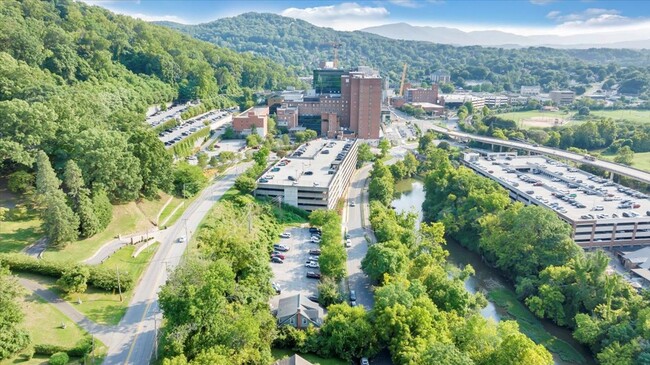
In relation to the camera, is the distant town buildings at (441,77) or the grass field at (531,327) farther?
the distant town buildings at (441,77)

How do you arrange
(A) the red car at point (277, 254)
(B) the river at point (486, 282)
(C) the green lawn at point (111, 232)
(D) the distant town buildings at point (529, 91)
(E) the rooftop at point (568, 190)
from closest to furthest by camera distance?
(C) the green lawn at point (111, 232) → (B) the river at point (486, 282) → (A) the red car at point (277, 254) → (E) the rooftop at point (568, 190) → (D) the distant town buildings at point (529, 91)

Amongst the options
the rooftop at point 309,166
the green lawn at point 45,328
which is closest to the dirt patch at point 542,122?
the rooftop at point 309,166

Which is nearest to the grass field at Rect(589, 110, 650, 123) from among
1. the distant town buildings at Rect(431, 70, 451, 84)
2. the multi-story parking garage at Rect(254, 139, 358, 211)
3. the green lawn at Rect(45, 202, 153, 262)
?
the distant town buildings at Rect(431, 70, 451, 84)

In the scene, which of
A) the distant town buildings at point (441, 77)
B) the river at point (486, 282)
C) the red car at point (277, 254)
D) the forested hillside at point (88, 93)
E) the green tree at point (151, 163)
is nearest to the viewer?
the river at point (486, 282)

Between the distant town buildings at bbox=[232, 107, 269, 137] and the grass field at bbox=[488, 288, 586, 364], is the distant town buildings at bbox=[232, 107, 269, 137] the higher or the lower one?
the higher one

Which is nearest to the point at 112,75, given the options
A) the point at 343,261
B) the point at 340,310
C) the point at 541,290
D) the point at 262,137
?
the point at 262,137

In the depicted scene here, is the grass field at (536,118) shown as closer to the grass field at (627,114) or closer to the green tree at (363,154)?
the grass field at (627,114)

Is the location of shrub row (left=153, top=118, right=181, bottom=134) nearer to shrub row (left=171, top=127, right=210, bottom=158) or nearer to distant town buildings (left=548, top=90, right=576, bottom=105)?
shrub row (left=171, top=127, right=210, bottom=158)
